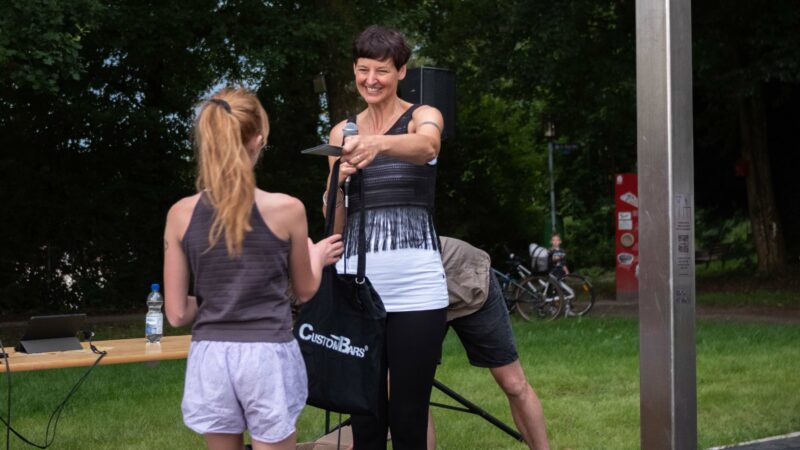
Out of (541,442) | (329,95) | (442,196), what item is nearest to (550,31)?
(329,95)

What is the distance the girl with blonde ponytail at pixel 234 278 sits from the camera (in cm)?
351

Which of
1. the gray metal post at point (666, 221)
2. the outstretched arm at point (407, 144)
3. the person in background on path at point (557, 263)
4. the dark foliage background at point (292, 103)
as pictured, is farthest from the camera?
the dark foliage background at point (292, 103)

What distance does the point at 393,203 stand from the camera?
13.4 ft

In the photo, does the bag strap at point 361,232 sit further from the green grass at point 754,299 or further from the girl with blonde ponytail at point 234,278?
the green grass at point 754,299

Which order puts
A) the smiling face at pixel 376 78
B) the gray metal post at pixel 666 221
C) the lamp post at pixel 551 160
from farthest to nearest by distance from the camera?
the lamp post at pixel 551 160 → the gray metal post at pixel 666 221 → the smiling face at pixel 376 78

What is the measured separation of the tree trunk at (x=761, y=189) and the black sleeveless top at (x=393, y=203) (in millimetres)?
20165

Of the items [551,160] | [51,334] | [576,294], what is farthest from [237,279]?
[551,160]

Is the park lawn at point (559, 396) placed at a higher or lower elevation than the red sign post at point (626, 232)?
lower

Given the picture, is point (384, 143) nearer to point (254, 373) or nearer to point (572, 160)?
point (254, 373)

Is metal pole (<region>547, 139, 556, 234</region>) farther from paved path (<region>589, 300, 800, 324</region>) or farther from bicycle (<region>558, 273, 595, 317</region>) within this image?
bicycle (<region>558, 273, 595, 317</region>)

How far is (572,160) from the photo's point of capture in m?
34.6

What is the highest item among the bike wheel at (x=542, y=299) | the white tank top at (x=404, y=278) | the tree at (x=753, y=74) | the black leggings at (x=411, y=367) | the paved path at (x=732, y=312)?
the tree at (x=753, y=74)

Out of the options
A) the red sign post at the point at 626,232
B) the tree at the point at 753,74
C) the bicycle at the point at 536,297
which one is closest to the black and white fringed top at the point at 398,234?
the bicycle at the point at 536,297

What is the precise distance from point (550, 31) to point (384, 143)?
18087 mm
